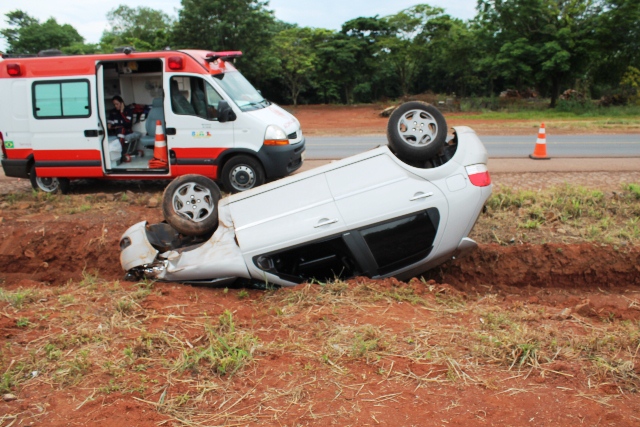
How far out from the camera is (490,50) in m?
30.8

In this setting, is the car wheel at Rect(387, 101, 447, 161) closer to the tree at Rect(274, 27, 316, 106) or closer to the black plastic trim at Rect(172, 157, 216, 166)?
the black plastic trim at Rect(172, 157, 216, 166)

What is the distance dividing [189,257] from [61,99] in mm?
5986

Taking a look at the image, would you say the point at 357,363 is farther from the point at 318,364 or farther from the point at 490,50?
the point at 490,50

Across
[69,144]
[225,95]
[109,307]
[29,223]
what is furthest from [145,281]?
[69,144]

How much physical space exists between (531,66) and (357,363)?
1099 inches

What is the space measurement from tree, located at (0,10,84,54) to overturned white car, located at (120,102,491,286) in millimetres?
43765

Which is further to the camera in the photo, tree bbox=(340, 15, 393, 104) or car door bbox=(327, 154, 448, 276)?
tree bbox=(340, 15, 393, 104)

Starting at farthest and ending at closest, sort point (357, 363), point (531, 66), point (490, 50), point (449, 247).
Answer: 1. point (490, 50)
2. point (531, 66)
3. point (449, 247)
4. point (357, 363)

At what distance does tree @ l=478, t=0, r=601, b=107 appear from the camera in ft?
90.3

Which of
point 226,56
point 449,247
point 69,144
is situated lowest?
point 449,247

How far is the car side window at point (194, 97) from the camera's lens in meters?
10.3

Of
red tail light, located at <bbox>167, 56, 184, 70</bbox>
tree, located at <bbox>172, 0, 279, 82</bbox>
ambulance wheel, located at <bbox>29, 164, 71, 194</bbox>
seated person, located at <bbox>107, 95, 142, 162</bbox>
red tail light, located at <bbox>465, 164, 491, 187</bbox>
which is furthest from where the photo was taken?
tree, located at <bbox>172, 0, 279, 82</bbox>

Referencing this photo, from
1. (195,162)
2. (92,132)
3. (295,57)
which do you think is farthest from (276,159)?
(295,57)

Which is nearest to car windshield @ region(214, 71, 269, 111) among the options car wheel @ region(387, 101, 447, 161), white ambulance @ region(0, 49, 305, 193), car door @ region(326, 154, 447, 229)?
white ambulance @ region(0, 49, 305, 193)
